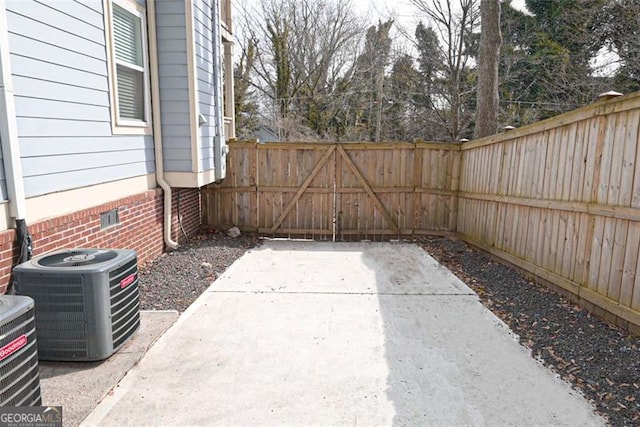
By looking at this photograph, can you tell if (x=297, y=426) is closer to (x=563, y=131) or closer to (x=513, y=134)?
(x=563, y=131)

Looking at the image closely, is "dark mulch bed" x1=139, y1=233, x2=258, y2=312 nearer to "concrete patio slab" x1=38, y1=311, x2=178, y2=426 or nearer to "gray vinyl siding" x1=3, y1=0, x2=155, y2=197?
"concrete patio slab" x1=38, y1=311, x2=178, y2=426

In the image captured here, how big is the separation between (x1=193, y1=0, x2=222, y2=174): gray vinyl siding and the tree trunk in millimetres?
4961

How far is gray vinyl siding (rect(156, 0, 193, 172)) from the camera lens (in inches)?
217

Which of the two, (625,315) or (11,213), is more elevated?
(11,213)

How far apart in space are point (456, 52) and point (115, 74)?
1293 centimetres

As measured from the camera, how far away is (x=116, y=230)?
4.72 meters

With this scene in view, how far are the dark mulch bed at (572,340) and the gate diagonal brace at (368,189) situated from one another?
2.27 meters

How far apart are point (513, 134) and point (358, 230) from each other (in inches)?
124

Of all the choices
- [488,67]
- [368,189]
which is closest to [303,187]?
[368,189]

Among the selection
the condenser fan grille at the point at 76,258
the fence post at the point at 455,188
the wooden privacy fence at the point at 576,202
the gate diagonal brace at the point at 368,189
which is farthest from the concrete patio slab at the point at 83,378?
the fence post at the point at 455,188

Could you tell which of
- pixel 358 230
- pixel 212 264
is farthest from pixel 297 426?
pixel 358 230

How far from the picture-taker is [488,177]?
6.34 metres

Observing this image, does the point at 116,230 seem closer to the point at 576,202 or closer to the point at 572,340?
the point at 572,340

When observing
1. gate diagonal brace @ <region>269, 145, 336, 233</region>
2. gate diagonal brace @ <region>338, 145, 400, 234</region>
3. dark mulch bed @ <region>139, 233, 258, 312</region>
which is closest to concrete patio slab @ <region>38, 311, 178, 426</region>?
dark mulch bed @ <region>139, 233, 258, 312</region>
